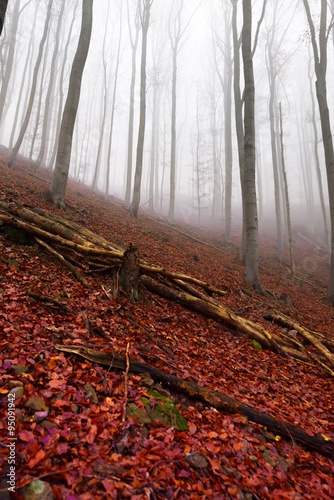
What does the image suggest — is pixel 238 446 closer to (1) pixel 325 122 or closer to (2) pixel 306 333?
(2) pixel 306 333

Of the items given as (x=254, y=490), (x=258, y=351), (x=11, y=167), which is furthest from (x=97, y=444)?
(x=11, y=167)

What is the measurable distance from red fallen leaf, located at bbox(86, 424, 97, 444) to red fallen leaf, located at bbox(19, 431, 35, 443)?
39 centimetres

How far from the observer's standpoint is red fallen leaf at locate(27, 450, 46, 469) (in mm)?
1581

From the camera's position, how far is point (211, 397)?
2816mm

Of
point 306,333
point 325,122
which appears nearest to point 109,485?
point 306,333

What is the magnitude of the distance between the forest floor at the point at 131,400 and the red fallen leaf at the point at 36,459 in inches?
0.4

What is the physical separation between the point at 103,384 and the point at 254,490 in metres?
1.54

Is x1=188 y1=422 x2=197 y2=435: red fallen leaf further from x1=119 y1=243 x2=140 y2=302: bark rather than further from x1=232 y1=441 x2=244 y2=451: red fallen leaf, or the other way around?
x1=119 y1=243 x2=140 y2=302: bark

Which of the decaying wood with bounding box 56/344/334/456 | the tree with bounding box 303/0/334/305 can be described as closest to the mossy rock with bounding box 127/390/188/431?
the decaying wood with bounding box 56/344/334/456

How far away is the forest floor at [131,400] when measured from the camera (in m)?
1.72

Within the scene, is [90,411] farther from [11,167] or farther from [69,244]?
[11,167]

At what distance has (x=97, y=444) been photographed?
1.89 meters

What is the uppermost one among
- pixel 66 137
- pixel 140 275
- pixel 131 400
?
pixel 66 137

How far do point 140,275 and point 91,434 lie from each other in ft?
11.1
